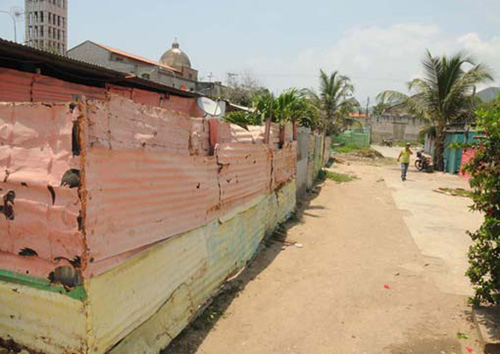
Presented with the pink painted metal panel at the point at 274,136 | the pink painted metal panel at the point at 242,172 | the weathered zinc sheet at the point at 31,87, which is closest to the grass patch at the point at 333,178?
the pink painted metal panel at the point at 274,136

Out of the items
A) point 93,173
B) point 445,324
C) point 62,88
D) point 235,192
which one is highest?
point 62,88

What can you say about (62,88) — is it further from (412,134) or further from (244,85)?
(412,134)

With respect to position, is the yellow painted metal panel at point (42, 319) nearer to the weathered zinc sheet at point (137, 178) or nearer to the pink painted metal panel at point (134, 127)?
the weathered zinc sheet at point (137, 178)

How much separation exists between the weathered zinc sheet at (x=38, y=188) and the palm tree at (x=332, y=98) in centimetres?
2556

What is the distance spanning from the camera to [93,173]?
7.52ft

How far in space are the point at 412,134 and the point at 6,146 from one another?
6372 cm

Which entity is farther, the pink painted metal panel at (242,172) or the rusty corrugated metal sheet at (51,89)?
the rusty corrugated metal sheet at (51,89)

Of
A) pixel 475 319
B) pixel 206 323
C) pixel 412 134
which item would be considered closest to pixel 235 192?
pixel 206 323

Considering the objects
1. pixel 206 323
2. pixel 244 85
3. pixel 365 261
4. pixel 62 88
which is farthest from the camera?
pixel 244 85

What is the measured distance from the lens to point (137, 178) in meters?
2.73

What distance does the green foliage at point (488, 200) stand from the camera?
378 centimetres

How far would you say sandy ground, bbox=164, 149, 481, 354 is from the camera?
3588 mm

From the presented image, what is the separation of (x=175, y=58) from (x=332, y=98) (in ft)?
85.8

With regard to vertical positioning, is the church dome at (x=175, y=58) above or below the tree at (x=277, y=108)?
above
